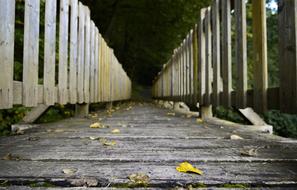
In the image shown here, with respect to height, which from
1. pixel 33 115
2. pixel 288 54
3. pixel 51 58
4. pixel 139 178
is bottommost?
pixel 139 178

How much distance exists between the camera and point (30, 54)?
1987 mm

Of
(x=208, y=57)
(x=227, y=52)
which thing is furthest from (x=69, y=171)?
(x=208, y=57)

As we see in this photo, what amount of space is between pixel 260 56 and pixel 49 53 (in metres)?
1.66

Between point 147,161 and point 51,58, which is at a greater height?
point 51,58

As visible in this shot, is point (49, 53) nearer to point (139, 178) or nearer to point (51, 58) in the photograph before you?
point (51, 58)

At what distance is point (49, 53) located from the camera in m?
2.40

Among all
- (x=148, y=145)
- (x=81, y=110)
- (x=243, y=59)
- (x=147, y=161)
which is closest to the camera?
(x=147, y=161)

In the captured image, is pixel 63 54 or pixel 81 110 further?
pixel 81 110

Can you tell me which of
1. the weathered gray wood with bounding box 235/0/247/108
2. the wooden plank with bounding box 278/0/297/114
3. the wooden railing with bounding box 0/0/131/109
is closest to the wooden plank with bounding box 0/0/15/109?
the wooden railing with bounding box 0/0/131/109

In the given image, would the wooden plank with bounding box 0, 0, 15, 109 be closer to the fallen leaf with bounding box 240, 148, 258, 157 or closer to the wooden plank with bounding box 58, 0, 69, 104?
the wooden plank with bounding box 58, 0, 69, 104

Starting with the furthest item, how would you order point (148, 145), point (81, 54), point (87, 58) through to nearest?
point (87, 58), point (81, 54), point (148, 145)

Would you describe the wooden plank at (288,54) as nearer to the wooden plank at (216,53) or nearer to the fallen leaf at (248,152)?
the fallen leaf at (248,152)

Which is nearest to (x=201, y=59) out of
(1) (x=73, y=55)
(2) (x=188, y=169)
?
(1) (x=73, y=55)

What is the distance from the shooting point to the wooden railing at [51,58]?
162cm
